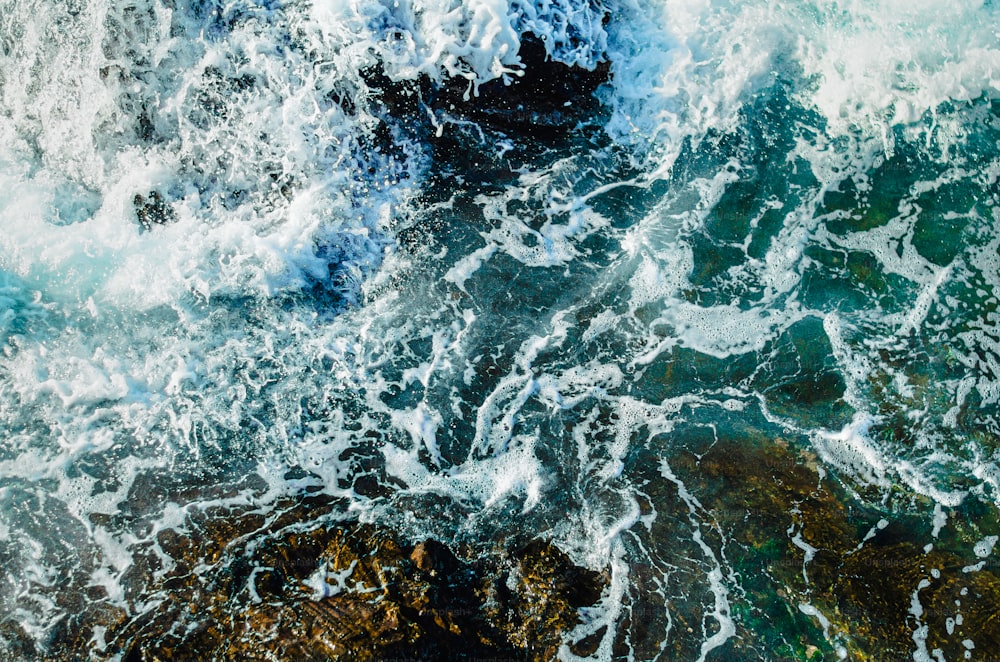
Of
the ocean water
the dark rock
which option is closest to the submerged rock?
the ocean water

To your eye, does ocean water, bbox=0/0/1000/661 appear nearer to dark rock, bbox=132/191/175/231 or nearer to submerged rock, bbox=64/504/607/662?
dark rock, bbox=132/191/175/231

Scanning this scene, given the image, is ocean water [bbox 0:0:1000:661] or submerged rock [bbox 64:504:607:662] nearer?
submerged rock [bbox 64:504:607:662]

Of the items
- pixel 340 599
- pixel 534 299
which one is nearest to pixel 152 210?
pixel 534 299

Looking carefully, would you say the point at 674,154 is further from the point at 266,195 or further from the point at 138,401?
the point at 138,401

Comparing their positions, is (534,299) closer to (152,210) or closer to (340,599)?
(340,599)

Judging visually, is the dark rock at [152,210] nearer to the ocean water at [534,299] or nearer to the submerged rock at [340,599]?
the ocean water at [534,299]

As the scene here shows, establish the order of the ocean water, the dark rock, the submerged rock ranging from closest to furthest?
the submerged rock → the ocean water → the dark rock

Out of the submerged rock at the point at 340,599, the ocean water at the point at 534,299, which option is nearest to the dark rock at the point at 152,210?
the ocean water at the point at 534,299

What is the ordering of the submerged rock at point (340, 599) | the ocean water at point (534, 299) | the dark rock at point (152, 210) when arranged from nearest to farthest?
1. the submerged rock at point (340, 599)
2. the ocean water at point (534, 299)
3. the dark rock at point (152, 210)

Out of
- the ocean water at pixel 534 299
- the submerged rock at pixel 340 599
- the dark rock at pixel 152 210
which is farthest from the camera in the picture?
the dark rock at pixel 152 210
